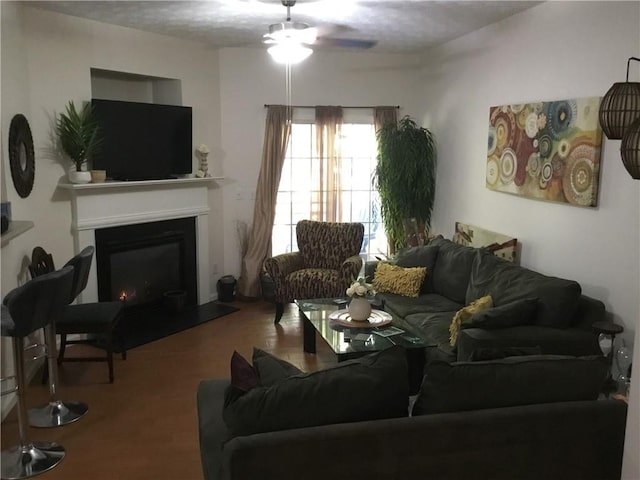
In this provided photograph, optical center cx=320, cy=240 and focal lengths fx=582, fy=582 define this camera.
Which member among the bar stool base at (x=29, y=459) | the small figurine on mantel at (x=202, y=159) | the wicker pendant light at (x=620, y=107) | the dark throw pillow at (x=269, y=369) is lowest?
the bar stool base at (x=29, y=459)

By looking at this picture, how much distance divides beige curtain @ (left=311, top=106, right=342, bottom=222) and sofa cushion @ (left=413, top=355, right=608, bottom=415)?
14.2 feet

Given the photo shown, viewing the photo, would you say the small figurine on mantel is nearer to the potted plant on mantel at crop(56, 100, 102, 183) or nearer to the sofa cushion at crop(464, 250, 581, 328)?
the potted plant on mantel at crop(56, 100, 102, 183)

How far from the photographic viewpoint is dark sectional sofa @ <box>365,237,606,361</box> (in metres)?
3.45

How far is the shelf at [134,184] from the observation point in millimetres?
4699

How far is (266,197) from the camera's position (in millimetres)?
6277

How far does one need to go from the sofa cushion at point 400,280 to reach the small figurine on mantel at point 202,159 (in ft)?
6.96

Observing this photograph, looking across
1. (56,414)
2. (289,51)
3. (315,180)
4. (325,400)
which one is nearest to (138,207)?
(315,180)

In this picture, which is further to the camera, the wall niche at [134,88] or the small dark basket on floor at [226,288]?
the small dark basket on floor at [226,288]

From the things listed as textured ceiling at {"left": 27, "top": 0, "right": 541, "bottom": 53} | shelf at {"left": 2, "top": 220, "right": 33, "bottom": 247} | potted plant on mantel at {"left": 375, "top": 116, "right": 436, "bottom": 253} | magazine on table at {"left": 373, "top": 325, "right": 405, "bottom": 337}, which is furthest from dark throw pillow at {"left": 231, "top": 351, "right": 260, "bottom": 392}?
potted plant on mantel at {"left": 375, "top": 116, "right": 436, "bottom": 253}

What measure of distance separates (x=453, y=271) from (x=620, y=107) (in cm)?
209

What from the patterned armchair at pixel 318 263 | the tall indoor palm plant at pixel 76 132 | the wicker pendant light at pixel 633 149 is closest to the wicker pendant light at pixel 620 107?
the wicker pendant light at pixel 633 149

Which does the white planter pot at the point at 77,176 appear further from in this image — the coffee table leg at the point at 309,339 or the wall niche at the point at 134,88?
the coffee table leg at the point at 309,339

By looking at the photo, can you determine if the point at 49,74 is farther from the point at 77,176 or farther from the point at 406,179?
the point at 406,179

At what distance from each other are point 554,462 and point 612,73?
8.31ft
